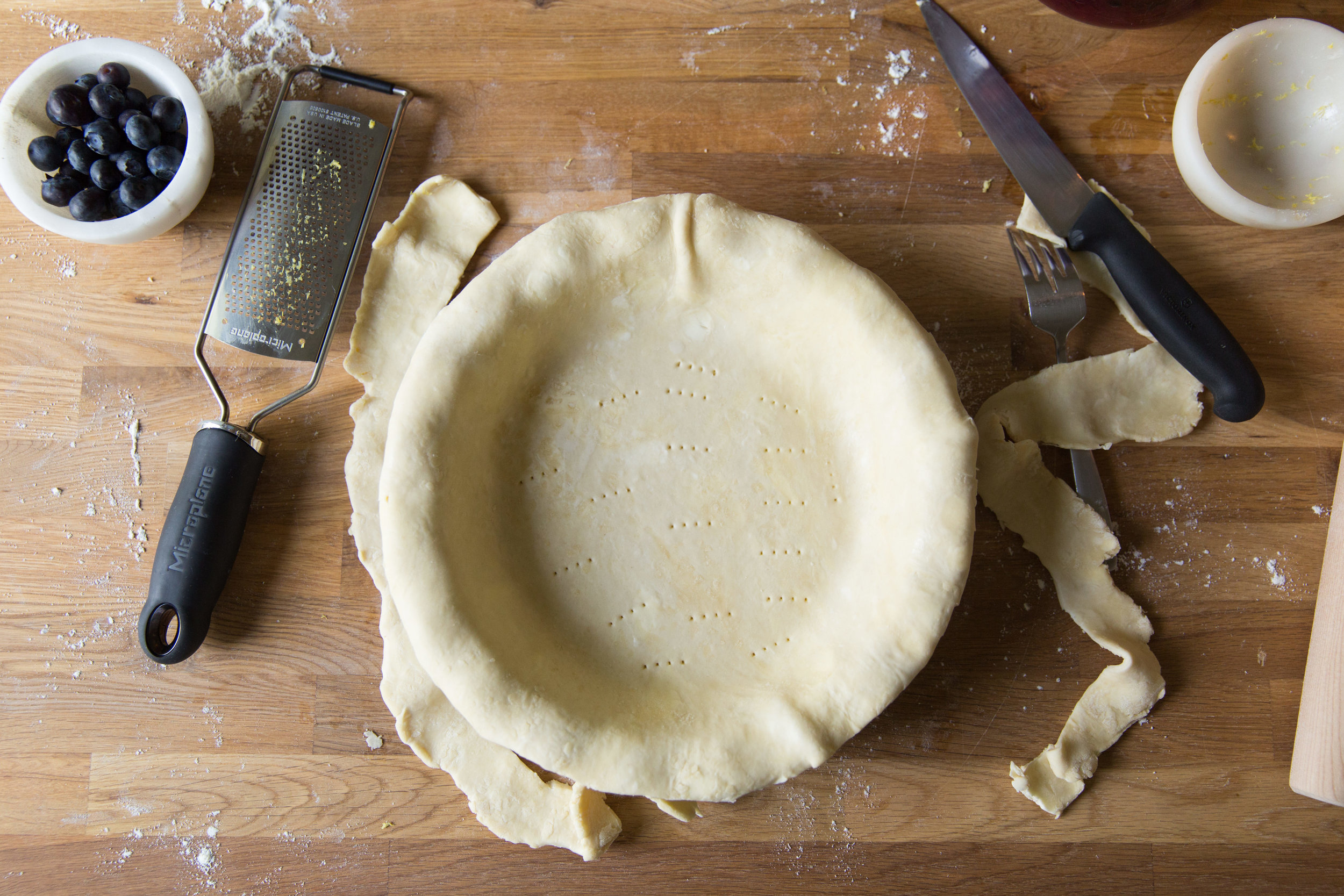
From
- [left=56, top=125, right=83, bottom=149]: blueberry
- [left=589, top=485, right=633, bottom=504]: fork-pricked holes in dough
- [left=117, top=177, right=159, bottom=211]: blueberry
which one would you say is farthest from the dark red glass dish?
[left=56, top=125, right=83, bottom=149]: blueberry

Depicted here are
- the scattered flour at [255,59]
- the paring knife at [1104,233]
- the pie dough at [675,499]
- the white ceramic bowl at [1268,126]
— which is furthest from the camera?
the scattered flour at [255,59]

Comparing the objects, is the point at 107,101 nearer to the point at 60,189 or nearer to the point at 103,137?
the point at 103,137

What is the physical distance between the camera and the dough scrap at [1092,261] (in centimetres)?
167

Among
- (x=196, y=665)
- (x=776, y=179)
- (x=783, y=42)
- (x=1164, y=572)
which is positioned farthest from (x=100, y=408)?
(x=1164, y=572)

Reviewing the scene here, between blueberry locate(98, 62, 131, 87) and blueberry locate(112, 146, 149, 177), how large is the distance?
0.13m

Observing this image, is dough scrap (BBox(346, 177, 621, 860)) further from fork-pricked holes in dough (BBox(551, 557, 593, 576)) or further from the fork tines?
the fork tines

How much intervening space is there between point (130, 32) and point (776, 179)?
150cm

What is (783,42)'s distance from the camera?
5.77ft

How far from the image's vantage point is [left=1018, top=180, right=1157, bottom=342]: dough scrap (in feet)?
5.47

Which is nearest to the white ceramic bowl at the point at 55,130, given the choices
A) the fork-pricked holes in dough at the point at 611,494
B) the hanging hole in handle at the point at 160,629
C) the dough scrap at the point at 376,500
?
the dough scrap at the point at 376,500

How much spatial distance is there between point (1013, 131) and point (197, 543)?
1.93m

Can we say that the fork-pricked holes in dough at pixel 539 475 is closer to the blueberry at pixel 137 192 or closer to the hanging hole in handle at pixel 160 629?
the hanging hole in handle at pixel 160 629

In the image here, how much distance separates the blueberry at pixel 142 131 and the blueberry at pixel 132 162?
24 millimetres

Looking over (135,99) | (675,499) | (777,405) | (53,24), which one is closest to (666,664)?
(675,499)
